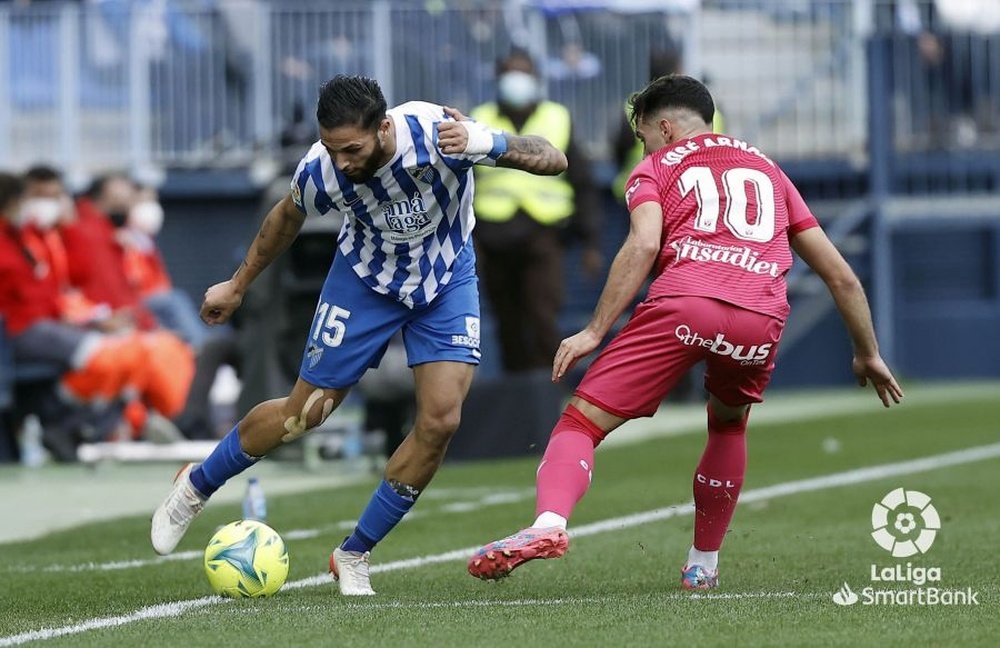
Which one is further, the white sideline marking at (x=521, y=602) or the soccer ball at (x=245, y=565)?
the soccer ball at (x=245, y=565)

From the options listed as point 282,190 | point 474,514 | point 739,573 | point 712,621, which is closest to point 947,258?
point 282,190

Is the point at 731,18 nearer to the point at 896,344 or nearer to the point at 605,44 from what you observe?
the point at 605,44

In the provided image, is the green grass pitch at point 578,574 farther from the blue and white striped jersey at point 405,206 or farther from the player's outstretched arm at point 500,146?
the player's outstretched arm at point 500,146

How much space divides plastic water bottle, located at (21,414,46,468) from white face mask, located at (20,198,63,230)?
159 centimetres

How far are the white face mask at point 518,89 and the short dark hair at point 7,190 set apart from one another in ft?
12.3

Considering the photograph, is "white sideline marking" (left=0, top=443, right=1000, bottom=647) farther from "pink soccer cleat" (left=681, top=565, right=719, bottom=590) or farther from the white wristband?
the white wristband

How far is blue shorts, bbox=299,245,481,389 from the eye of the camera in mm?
7641

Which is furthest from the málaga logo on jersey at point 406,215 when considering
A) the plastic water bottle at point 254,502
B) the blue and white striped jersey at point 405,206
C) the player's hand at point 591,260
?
the player's hand at point 591,260

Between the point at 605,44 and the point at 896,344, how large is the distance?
167 inches

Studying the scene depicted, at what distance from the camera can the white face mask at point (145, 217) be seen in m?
18.5

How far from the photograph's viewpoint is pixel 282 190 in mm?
13281

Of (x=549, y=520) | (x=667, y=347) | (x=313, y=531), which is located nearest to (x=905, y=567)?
(x=667, y=347)

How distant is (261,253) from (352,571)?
4.06 feet

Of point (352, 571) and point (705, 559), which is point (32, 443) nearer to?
point (352, 571)
